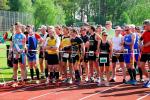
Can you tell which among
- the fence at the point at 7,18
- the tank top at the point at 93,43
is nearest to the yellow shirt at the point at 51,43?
the tank top at the point at 93,43

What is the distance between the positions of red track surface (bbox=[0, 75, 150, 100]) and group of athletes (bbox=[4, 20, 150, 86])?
65 centimetres

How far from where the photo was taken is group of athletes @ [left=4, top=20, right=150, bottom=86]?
13680 millimetres

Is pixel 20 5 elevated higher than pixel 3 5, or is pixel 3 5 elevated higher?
pixel 20 5

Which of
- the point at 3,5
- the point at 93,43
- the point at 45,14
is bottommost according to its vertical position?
the point at 93,43

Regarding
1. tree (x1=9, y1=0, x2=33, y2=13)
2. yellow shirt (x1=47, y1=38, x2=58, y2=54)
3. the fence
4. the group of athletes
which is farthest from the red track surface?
tree (x1=9, y1=0, x2=33, y2=13)

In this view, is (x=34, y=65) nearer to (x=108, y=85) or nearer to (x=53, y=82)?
(x=53, y=82)

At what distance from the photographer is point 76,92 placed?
41.0ft

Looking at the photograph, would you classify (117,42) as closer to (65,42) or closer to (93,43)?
(93,43)

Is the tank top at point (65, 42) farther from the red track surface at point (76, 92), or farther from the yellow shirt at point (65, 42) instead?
the red track surface at point (76, 92)

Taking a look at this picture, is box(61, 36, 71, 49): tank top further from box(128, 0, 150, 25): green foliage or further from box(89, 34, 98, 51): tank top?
box(128, 0, 150, 25): green foliage

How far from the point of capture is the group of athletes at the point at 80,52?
13.7 metres

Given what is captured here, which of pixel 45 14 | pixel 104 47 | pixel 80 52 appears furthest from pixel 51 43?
pixel 45 14

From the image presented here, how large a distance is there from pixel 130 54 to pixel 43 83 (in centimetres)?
320

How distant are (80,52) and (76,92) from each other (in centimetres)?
207
